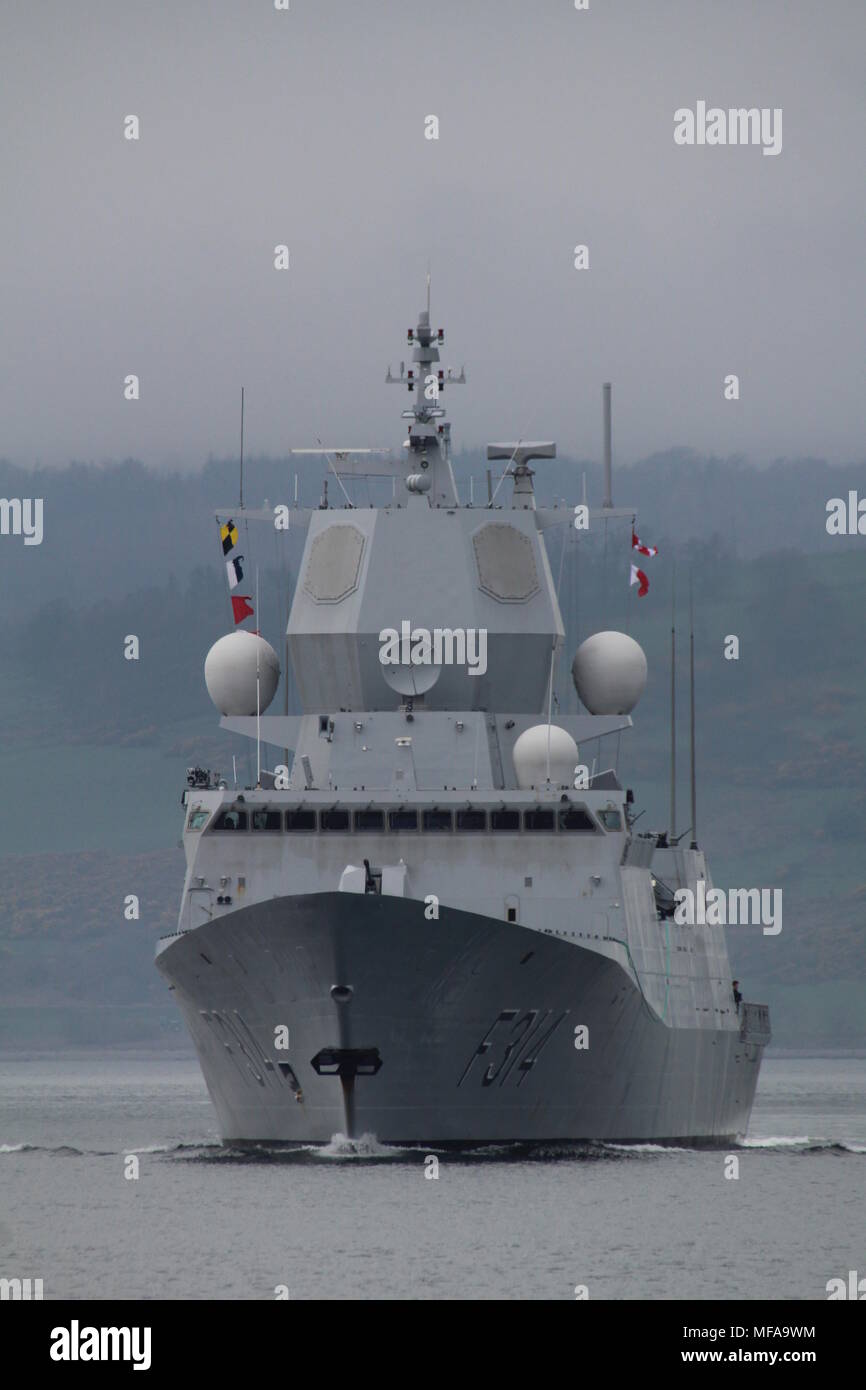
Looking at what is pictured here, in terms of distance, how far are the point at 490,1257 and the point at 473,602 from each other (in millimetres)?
18864

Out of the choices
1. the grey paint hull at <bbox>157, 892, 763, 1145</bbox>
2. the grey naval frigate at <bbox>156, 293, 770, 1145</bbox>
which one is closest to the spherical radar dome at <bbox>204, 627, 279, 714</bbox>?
the grey naval frigate at <bbox>156, 293, 770, 1145</bbox>

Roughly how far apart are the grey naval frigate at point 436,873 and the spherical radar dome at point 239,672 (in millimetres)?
52

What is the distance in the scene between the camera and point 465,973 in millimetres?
46469

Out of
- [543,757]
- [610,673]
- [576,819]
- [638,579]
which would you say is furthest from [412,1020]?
[638,579]

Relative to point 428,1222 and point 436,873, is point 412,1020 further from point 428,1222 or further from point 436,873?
point 428,1222

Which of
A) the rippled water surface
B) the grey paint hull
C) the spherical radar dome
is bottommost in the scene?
the rippled water surface

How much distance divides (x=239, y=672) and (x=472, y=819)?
8.44 m

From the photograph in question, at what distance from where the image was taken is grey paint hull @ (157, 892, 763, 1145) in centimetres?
4616

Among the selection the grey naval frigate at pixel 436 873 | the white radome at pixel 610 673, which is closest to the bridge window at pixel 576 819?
the grey naval frigate at pixel 436 873

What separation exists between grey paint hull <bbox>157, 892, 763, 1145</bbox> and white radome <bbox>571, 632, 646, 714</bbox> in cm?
933

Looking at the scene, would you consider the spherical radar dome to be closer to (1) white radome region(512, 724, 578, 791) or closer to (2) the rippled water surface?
(1) white radome region(512, 724, 578, 791)

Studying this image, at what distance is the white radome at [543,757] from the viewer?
52.1 m
